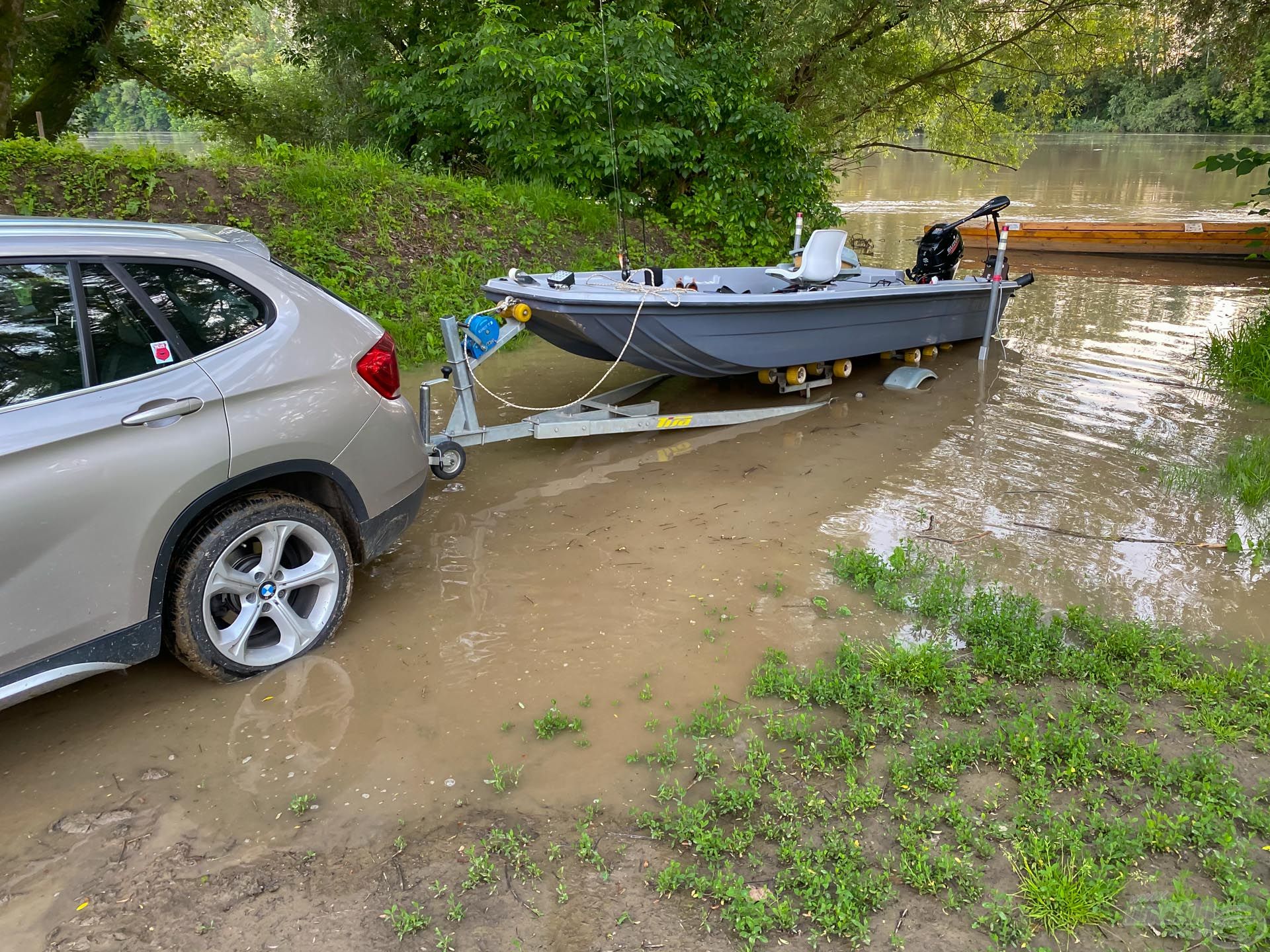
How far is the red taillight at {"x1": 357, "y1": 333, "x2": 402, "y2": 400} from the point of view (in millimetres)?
3717

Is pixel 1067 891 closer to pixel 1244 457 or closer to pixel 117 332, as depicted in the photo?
pixel 117 332

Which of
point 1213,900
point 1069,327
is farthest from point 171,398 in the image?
point 1069,327

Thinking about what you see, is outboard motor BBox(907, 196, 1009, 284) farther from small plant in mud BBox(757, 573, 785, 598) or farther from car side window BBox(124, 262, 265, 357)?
car side window BBox(124, 262, 265, 357)

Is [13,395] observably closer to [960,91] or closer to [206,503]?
[206,503]

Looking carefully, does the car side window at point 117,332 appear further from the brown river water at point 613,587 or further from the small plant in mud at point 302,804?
the small plant in mud at point 302,804

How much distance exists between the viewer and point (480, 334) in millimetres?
5414

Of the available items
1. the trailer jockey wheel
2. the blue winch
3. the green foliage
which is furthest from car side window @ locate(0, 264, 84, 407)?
the green foliage

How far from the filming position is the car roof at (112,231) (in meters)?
2.95

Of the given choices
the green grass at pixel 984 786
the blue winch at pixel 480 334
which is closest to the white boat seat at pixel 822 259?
the blue winch at pixel 480 334

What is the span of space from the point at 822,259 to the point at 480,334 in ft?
11.2

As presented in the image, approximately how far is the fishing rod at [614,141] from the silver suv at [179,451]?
324 centimetres

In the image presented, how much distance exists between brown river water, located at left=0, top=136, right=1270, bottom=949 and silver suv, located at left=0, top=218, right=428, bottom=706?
1.29ft

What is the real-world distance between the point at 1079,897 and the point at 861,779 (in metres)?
0.71

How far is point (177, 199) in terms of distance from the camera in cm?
848
